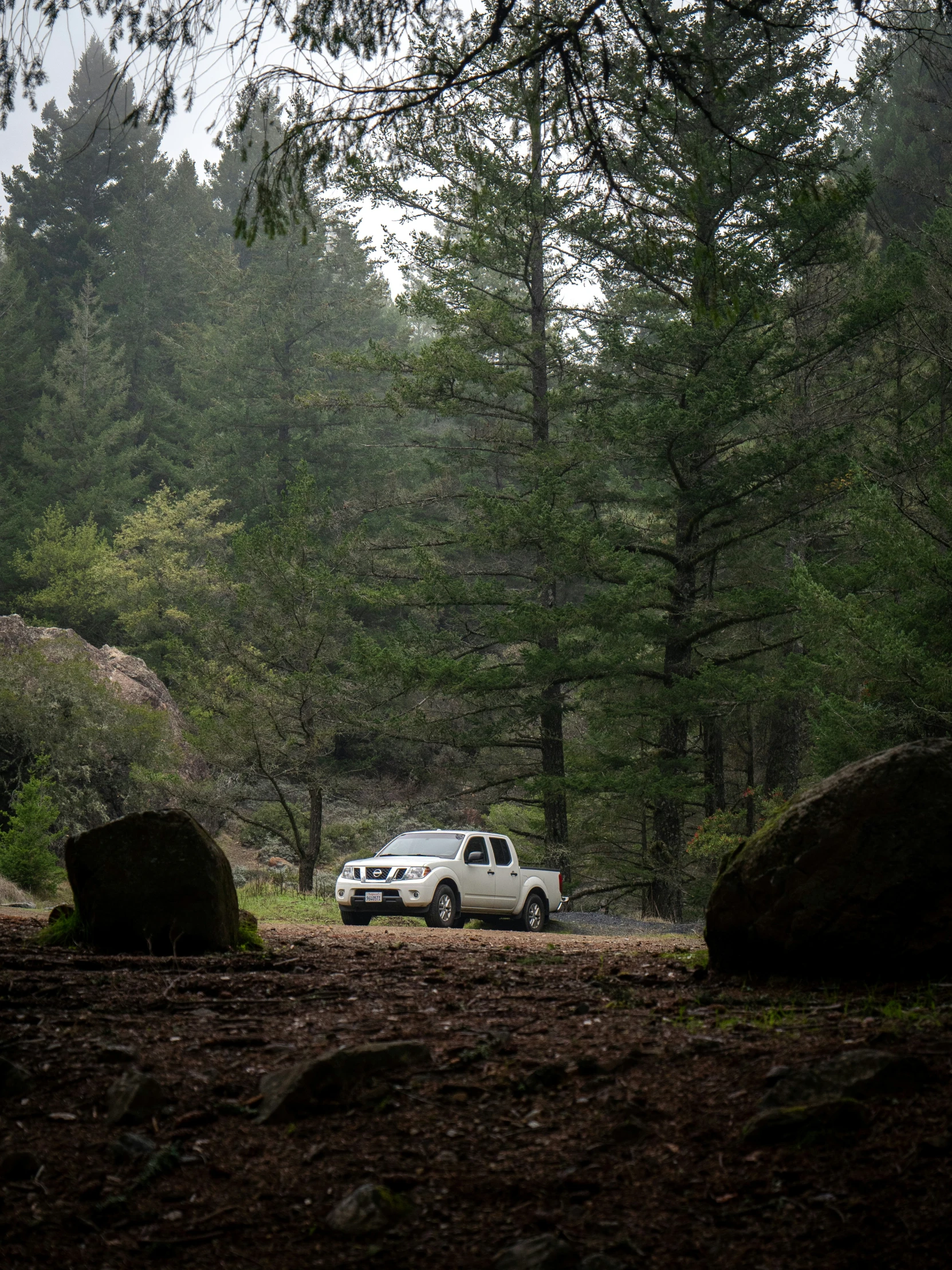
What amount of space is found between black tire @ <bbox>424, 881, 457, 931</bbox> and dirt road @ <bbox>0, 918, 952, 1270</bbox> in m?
8.58

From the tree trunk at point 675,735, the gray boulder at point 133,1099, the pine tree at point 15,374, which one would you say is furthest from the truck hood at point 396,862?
the pine tree at point 15,374

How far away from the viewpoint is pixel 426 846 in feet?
47.6

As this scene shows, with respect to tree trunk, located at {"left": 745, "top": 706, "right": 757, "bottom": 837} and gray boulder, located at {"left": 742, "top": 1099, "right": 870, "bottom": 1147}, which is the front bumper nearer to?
tree trunk, located at {"left": 745, "top": 706, "right": 757, "bottom": 837}

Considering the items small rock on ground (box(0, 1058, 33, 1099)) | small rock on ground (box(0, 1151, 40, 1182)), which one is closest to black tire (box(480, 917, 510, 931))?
small rock on ground (box(0, 1058, 33, 1099))

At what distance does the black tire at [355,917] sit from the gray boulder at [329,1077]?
10096 millimetres

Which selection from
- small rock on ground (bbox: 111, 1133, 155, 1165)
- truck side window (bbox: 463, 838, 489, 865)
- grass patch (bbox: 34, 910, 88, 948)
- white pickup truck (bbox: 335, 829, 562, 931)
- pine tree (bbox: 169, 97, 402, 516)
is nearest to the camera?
small rock on ground (bbox: 111, 1133, 155, 1165)

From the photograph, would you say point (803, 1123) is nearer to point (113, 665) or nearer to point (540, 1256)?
point (540, 1256)

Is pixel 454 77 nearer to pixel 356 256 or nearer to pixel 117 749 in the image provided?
pixel 117 749

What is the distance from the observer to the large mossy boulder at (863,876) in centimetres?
493

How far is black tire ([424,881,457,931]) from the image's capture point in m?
13.4

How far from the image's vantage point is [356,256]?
139 ft

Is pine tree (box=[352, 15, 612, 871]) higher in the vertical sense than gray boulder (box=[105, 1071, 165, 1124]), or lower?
higher

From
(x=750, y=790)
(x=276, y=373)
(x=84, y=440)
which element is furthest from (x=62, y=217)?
(x=750, y=790)

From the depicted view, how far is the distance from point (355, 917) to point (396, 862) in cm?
89
